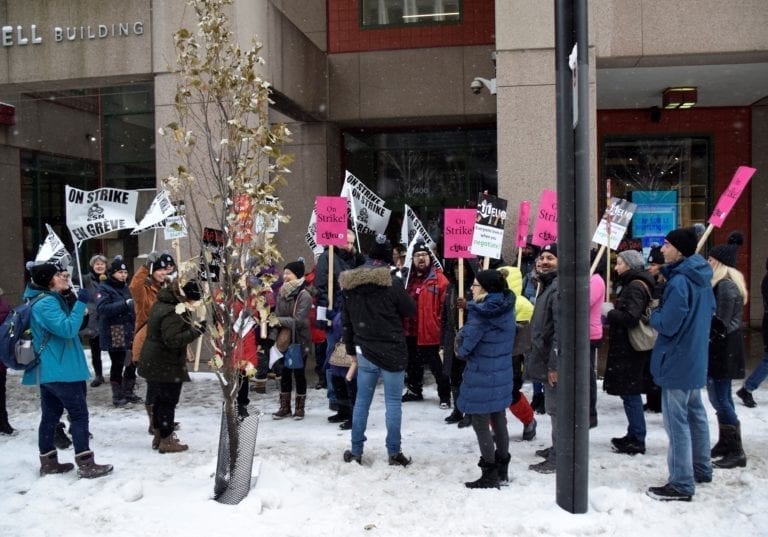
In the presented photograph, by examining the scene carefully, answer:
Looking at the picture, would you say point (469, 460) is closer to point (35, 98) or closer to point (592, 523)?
point (592, 523)

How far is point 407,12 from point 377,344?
390 inches

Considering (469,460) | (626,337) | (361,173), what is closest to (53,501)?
(469,460)

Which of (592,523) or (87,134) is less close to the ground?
(87,134)

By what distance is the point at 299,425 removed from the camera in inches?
313

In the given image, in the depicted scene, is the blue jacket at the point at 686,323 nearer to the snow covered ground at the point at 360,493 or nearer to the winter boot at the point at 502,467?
the snow covered ground at the point at 360,493

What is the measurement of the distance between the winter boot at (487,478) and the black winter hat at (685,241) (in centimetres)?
227

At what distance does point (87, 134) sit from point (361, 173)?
314 inches

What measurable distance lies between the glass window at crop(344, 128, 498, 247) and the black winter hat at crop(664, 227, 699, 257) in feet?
30.6

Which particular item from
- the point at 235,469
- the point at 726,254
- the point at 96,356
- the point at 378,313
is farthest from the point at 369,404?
the point at 96,356

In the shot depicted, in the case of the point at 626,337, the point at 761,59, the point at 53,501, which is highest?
the point at 761,59

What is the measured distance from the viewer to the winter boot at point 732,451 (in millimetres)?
6262

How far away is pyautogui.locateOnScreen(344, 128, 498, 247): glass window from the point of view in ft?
49.8

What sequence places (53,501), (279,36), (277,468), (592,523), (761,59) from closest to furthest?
(592,523) < (53,501) < (277,468) < (761,59) < (279,36)

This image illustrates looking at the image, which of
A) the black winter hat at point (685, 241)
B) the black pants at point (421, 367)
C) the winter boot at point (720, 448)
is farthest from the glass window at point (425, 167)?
the black winter hat at point (685, 241)
